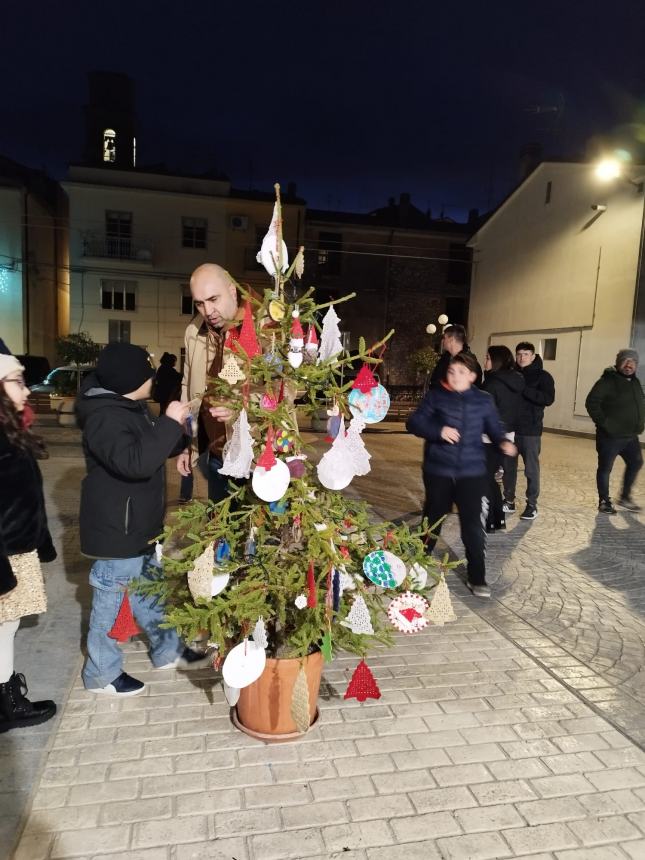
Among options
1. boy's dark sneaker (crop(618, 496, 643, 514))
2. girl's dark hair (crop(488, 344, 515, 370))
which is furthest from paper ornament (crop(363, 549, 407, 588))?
boy's dark sneaker (crop(618, 496, 643, 514))

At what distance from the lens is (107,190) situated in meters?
27.5

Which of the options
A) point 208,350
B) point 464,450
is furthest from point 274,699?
point 464,450

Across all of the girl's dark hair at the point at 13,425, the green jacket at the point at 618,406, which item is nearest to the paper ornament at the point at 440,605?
the girl's dark hair at the point at 13,425

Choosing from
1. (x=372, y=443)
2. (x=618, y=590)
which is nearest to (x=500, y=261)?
(x=372, y=443)

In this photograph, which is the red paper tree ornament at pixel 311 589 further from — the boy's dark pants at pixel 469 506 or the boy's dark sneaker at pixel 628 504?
the boy's dark sneaker at pixel 628 504

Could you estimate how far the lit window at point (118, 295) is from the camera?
28.3 metres

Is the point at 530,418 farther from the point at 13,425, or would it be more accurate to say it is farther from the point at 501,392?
the point at 13,425

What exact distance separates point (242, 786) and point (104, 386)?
1.85 metres

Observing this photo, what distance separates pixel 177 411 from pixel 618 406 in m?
6.42

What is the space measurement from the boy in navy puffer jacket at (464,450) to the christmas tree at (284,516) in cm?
193

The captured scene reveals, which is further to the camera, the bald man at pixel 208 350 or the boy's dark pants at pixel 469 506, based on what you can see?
the boy's dark pants at pixel 469 506

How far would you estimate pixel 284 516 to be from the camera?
2.57 meters

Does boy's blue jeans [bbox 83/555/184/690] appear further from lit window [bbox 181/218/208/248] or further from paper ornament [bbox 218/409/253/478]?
lit window [bbox 181/218/208/248]

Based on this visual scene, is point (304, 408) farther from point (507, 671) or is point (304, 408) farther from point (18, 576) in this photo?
point (507, 671)
